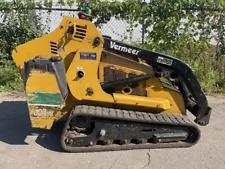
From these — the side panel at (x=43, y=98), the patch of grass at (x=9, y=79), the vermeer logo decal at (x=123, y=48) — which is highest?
the vermeer logo decal at (x=123, y=48)

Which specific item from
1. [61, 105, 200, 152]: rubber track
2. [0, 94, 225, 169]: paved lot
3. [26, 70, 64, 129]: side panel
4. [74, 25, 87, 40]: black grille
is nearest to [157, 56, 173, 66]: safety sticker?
[61, 105, 200, 152]: rubber track

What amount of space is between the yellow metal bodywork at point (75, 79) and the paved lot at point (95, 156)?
0.41 m

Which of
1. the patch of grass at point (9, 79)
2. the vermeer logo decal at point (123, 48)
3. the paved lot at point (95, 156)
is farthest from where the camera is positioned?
the patch of grass at point (9, 79)

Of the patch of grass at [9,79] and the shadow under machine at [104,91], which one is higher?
the shadow under machine at [104,91]

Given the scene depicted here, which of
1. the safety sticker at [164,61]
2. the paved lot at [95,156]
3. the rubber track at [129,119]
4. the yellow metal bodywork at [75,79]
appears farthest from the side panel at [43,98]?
the safety sticker at [164,61]

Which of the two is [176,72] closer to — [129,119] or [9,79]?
[129,119]

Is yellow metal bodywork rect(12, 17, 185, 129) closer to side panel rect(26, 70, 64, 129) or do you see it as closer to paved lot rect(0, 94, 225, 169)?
side panel rect(26, 70, 64, 129)

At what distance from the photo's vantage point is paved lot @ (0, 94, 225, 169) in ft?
15.3

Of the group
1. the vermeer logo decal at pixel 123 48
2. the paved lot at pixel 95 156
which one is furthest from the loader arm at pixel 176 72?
the paved lot at pixel 95 156

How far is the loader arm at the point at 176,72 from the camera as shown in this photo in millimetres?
5191

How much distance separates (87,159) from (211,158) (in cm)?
165

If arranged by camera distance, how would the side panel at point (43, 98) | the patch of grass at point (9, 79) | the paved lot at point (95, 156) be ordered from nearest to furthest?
1. the paved lot at point (95, 156)
2. the side panel at point (43, 98)
3. the patch of grass at point (9, 79)

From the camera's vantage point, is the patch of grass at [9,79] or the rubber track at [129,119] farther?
the patch of grass at [9,79]

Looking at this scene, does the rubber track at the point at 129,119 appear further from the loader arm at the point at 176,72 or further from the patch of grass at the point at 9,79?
the patch of grass at the point at 9,79
